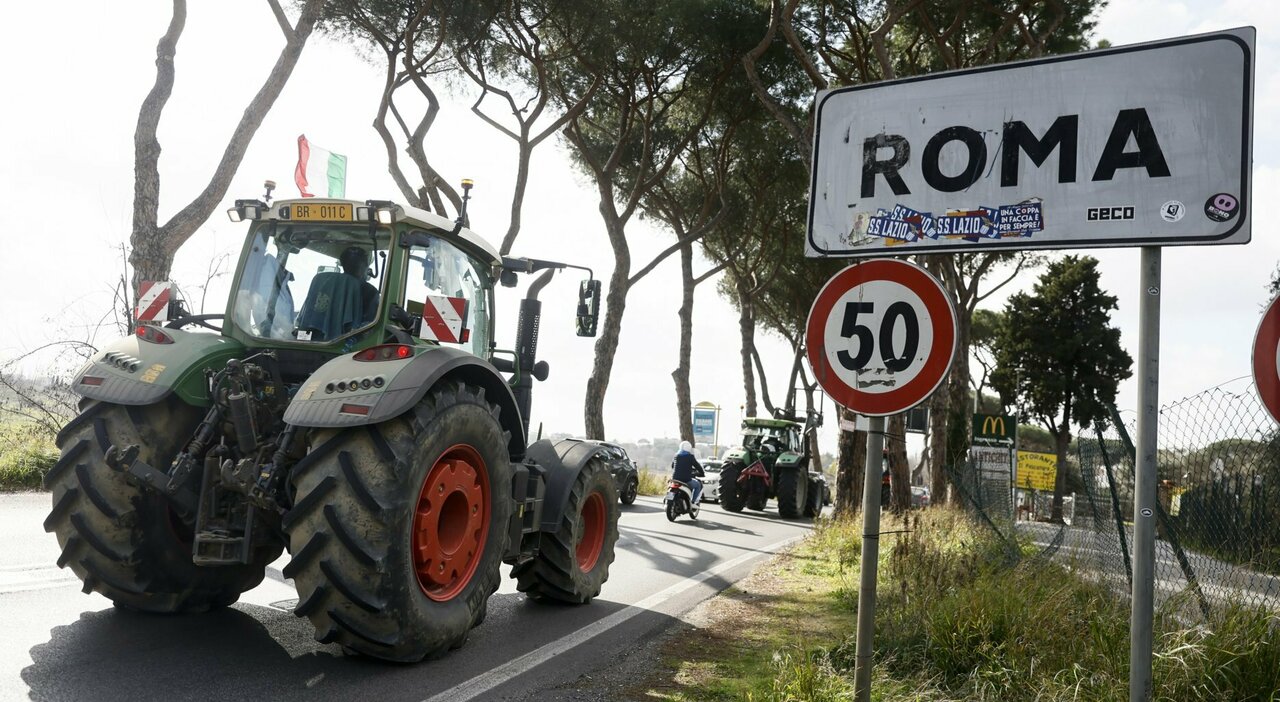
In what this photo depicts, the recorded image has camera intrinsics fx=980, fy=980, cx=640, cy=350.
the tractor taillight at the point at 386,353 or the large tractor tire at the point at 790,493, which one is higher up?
the tractor taillight at the point at 386,353

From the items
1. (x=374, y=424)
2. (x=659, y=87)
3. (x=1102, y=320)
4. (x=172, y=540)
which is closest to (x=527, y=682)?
(x=374, y=424)

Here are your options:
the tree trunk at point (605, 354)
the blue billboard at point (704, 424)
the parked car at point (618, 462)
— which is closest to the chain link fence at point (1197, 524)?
the parked car at point (618, 462)

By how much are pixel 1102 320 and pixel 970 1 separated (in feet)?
93.6

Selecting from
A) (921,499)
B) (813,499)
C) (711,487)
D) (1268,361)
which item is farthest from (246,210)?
(921,499)

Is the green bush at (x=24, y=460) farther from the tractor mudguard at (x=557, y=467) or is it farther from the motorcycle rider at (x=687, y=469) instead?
the motorcycle rider at (x=687, y=469)

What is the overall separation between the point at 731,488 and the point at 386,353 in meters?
16.6

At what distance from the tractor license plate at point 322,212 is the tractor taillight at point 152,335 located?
0.94 metres

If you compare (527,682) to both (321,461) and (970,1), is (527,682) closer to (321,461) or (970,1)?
(321,461)

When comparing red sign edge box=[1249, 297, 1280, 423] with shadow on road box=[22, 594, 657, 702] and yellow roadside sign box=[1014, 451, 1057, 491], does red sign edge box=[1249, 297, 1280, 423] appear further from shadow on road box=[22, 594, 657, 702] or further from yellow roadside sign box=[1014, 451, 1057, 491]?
yellow roadside sign box=[1014, 451, 1057, 491]

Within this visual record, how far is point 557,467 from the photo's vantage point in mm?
6566

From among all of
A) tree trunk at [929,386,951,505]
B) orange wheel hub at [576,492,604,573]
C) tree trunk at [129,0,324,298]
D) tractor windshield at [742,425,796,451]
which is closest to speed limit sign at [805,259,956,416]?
orange wheel hub at [576,492,604,573]

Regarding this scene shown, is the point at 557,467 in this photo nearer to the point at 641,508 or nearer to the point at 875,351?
the point at 875,351

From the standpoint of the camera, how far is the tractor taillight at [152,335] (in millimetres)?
5328

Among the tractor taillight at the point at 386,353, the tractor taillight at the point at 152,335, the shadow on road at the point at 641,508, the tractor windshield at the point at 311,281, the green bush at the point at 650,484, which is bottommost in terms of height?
the shadow on road at the point at 641,508
